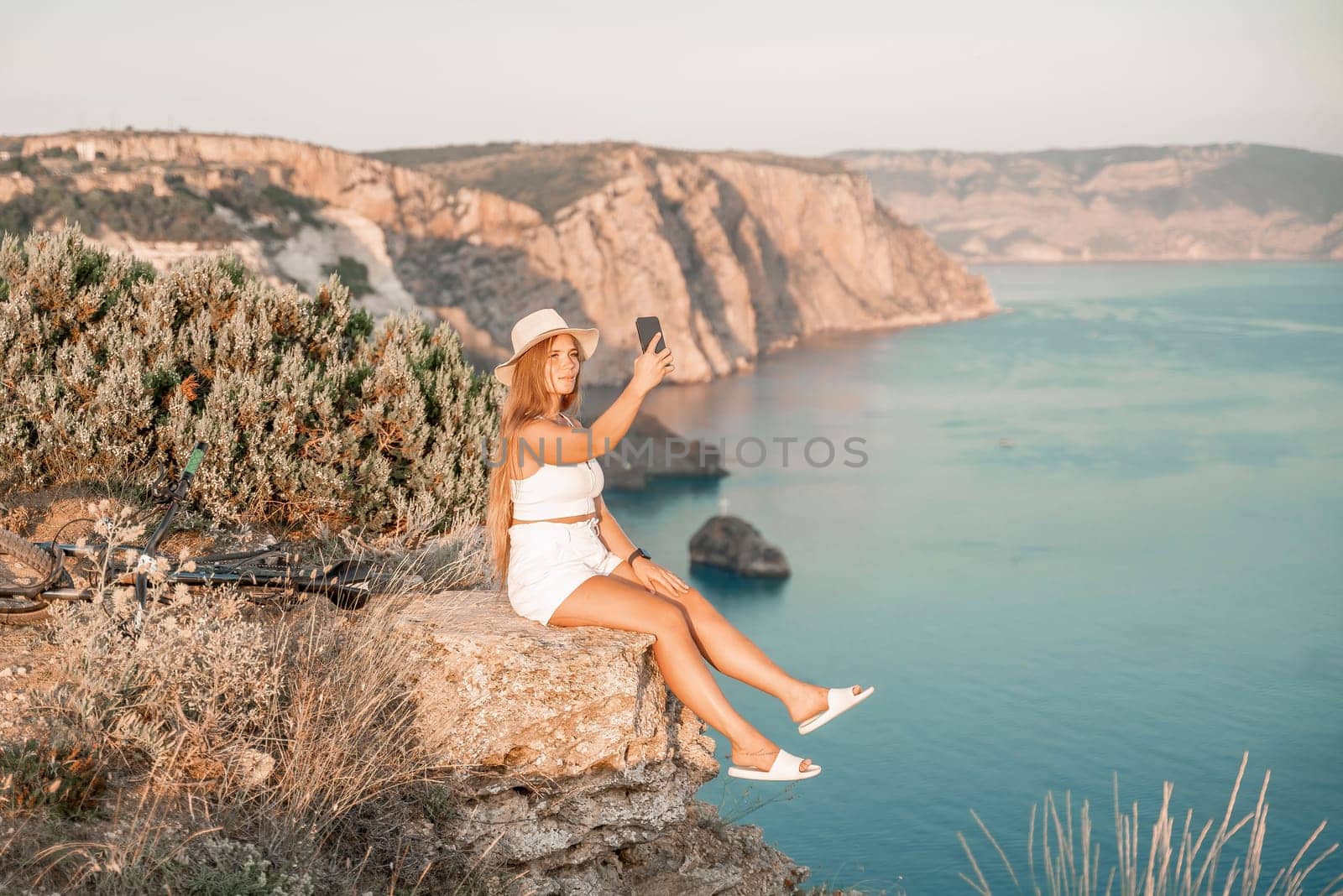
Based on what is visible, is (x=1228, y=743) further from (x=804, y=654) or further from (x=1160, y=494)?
(x=1160, y=494)

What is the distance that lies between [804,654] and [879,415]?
5213cm

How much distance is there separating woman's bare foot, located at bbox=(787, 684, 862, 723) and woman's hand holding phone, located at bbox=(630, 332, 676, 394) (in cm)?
143

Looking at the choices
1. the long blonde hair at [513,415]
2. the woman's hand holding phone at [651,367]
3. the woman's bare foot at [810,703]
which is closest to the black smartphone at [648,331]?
the woman's hand holding phone at [651,367]

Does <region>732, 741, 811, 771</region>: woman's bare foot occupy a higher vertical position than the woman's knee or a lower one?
lower

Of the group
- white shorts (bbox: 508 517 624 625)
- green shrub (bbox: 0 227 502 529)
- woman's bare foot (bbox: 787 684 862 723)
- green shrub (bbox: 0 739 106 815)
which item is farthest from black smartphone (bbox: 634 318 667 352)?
green shrub (bbox: 0 227 502 529)

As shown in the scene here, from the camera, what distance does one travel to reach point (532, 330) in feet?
16.9

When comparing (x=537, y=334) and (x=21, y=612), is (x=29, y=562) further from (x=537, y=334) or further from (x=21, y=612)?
(x=537, y=334)

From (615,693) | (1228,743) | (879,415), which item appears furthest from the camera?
(879,415)

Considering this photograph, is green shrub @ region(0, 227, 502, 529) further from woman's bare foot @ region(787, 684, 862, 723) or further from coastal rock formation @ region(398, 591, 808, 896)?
woman's bare foot @ region(787, 684, 862, 723)

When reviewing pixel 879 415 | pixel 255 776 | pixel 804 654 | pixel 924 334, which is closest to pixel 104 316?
pixel 255 776

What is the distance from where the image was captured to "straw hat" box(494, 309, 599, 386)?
510cm

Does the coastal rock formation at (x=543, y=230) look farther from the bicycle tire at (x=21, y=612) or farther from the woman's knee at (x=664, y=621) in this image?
the woman's knee at (x=664, y=621)

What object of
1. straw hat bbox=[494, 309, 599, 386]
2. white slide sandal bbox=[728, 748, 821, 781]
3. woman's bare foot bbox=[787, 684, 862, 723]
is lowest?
white slide sandal bbox=[728, 748, 821, 781]

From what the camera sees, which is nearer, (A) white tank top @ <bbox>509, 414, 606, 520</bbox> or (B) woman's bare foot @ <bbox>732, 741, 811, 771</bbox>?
(B) woman's bare foot @ <bbox>732, 741, 811, 771</bbox>
